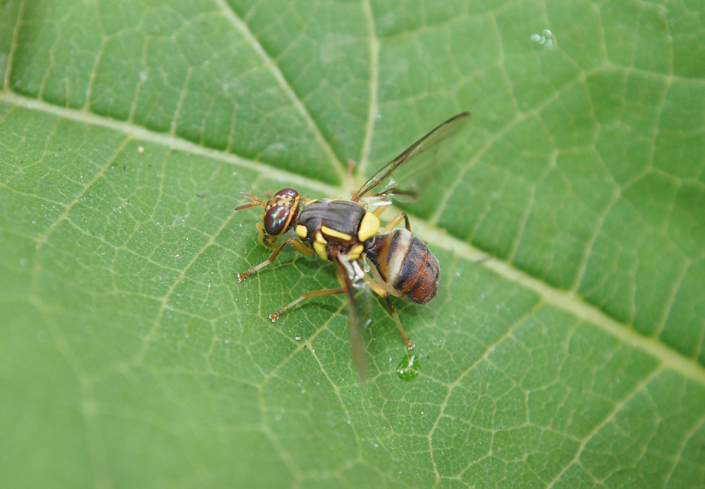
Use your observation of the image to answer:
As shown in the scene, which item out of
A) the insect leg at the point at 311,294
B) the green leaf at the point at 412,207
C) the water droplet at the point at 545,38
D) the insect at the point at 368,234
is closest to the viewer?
the green leaf at the point at 412,207

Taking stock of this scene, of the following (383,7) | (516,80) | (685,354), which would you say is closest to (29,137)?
(383,7)

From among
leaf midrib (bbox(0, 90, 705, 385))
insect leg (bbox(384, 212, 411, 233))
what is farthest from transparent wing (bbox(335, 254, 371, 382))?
leaf midrib (bbox(0, 90, 705, 385))

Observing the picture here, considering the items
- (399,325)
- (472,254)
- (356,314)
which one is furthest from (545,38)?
(356,314)

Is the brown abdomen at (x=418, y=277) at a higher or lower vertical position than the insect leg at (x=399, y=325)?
higher

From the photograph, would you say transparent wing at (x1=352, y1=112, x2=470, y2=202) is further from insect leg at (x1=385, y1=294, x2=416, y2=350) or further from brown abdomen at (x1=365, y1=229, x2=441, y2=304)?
insect leg at (x1=385, y1=294, x2=416, y2=350)

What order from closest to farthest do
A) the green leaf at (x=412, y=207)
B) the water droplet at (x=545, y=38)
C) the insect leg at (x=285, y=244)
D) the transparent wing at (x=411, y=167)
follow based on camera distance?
the green leaf at (x=412, y=207) < the insect leg at (x=285, y=244) < the transparent wing at (x=411, y=167) < the water droplet at (x=545, y=38)

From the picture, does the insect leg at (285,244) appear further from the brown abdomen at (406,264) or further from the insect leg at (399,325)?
the insect leg at (399,325)

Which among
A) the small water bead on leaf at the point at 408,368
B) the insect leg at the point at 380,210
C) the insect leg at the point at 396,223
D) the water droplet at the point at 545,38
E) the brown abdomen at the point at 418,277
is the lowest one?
the small water bead on leaf at the point at 408,368

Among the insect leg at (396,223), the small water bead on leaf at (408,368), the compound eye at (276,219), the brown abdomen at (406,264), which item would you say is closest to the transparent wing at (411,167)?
the insect leg at (396,223)
